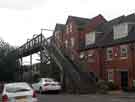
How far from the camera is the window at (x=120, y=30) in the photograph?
4165cm

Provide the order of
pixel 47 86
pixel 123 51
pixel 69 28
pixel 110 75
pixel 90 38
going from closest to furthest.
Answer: pixel 47 86
pixel 123 51
pixel 110 75
pixel 90 38
pixel 69 28

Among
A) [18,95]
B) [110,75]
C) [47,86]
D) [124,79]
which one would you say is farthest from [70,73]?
[18,95]

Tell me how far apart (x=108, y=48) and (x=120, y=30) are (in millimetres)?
2766

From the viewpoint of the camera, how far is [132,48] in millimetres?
38500

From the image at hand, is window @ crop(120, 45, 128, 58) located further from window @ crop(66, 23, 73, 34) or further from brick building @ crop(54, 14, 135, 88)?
window @ crop(66, 23, 73, 34)

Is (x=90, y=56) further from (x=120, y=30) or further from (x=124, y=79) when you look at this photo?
(x=124, y=79)

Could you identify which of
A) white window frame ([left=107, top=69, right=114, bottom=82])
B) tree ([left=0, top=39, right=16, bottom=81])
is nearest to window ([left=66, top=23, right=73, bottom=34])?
tree ([left=0, top=39, right=16, bottom=81])

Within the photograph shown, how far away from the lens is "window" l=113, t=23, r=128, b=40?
41647 mm

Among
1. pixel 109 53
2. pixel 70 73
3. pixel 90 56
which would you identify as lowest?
pixel 70 73

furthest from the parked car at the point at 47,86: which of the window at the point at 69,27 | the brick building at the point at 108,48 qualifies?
the window at the point at 69,27

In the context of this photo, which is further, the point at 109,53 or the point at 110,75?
the point at 109,53

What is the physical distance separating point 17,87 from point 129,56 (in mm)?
24252

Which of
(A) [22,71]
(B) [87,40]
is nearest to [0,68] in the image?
(A) [22,71]

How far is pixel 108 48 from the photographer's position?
43.7 meters
